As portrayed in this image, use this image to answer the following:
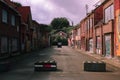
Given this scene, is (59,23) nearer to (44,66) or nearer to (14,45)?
(14,45)

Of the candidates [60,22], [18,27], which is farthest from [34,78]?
[60,22]

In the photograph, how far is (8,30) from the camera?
41688 millimetres

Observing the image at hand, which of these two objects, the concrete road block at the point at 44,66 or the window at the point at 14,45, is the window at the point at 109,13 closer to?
the window at the point at 14,45

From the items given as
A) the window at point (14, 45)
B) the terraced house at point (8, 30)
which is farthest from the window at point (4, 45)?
the window at point (14, 45)

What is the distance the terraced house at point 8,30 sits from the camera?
37.8m

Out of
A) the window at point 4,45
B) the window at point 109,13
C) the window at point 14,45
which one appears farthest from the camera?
the window at point 14,45

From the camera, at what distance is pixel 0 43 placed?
3619cm

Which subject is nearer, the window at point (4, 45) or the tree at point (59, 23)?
the window at point (4, 45)

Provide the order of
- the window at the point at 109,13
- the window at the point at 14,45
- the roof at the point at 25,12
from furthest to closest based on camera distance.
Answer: the roof at the point at 25,12
the window at the point at 14,45
the window at the point at 109,13

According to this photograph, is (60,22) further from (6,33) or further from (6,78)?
(6,78)

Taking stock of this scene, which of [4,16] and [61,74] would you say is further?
[4,16]

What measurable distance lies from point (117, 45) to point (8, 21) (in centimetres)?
1364

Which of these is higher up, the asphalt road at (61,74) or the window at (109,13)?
the window at (109,13)

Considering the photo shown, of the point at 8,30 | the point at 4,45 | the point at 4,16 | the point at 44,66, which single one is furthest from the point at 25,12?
the point at 44,66
